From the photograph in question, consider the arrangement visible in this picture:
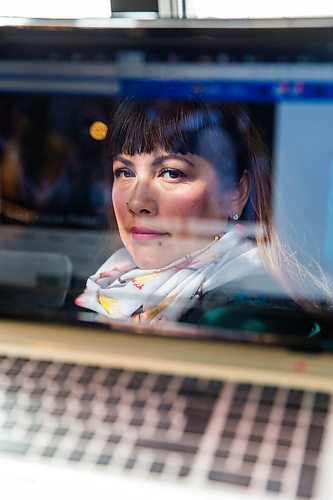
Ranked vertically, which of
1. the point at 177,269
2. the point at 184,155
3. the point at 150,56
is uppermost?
the point at 150,56

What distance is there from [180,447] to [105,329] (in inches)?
8.0

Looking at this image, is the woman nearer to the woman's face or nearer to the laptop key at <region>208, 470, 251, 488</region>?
the woman's face

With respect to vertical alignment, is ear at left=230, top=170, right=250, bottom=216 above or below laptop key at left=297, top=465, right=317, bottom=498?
above

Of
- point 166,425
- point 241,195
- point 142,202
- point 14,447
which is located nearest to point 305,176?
point 241,195

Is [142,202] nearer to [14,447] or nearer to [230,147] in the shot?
A: [230,147]

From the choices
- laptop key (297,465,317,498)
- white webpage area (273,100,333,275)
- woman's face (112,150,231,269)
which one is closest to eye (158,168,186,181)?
woman's face (112,150,231,269)

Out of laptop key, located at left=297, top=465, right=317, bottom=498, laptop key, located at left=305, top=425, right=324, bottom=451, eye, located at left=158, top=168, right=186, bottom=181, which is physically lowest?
laptop key, located at left=297, top=465, right=317, bottom=498

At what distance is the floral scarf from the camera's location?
0.69 meters

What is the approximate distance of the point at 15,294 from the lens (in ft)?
2.50

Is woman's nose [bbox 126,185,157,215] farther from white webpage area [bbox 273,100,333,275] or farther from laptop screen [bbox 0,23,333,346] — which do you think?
white webpage area [bbox 273,100,333,275]

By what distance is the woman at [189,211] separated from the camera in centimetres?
67

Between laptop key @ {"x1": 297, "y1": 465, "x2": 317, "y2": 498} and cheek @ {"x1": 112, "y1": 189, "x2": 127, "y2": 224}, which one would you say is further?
cheek @ {"x1": 112, "y1": 189, "x2": 127, "y2": 224}

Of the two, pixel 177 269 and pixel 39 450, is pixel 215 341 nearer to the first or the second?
pixel 177 269

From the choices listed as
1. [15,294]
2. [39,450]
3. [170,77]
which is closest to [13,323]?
[15,294]
